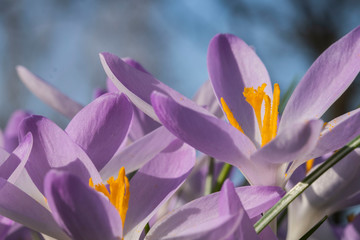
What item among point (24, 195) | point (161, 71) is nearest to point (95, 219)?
point (24, 195)

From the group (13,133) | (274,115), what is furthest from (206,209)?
(13,133)

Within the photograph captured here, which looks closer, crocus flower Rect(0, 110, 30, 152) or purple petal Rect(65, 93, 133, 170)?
purple petal Rect(65, 93, 133, 170)

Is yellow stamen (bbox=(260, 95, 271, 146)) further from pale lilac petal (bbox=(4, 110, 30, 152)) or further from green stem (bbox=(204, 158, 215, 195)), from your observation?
pale lilac petal (bbox=(4, 110, 30, 152))

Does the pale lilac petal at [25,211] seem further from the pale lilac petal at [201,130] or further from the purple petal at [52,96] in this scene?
the purple petal at [52,96]

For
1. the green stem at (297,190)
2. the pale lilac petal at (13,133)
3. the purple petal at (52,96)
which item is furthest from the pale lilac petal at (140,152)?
the pale lilac petal at (13,133)

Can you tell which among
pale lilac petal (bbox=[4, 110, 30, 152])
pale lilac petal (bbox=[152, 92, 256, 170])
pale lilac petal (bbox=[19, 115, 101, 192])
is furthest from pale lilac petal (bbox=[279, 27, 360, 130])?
pale lilac petal (bbox=[4, 110, 30, 152])
